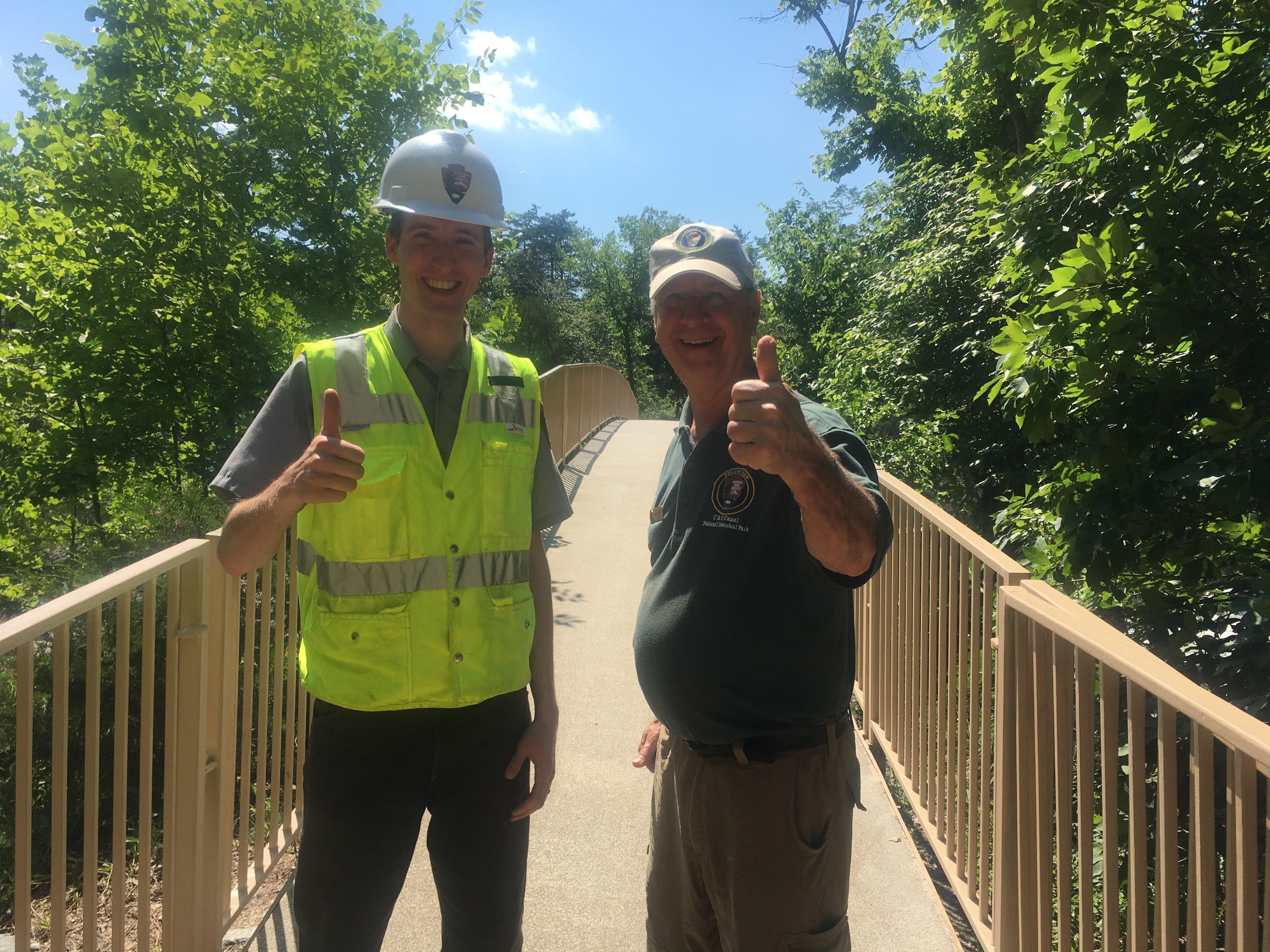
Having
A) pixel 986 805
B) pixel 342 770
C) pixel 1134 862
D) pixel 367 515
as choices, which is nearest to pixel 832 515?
pixel 1134 862

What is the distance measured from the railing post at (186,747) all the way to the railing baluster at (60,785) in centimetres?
52

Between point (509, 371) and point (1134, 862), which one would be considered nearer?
point (1134, 862)

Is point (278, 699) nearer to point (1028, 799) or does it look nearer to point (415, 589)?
point (415, 589)

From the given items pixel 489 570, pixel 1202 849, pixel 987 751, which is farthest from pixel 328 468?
pixel 987 751

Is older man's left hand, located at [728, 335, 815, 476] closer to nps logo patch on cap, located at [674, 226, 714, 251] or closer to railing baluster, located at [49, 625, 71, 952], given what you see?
nps logo patch on cap, located at [674, 226, 714, 251]

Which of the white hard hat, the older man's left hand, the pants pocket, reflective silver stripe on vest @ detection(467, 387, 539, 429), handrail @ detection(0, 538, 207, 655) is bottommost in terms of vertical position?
the pants pocket

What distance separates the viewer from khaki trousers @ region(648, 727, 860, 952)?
1886 mm

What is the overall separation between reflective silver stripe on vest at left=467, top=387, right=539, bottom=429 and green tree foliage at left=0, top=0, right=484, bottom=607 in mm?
6515

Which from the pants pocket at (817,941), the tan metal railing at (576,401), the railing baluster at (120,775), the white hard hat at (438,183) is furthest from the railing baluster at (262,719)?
the tan metal railing at (576,401)

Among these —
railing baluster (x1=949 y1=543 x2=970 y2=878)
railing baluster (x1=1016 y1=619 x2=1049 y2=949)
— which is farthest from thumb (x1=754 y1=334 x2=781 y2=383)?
railing baluster (x1=949 y1=543 x2=970 y2=878)

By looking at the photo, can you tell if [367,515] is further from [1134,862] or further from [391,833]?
[1134,862]

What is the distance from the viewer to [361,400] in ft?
6.88

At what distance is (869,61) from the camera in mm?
16922

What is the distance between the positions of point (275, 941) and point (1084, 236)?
11.2ft
